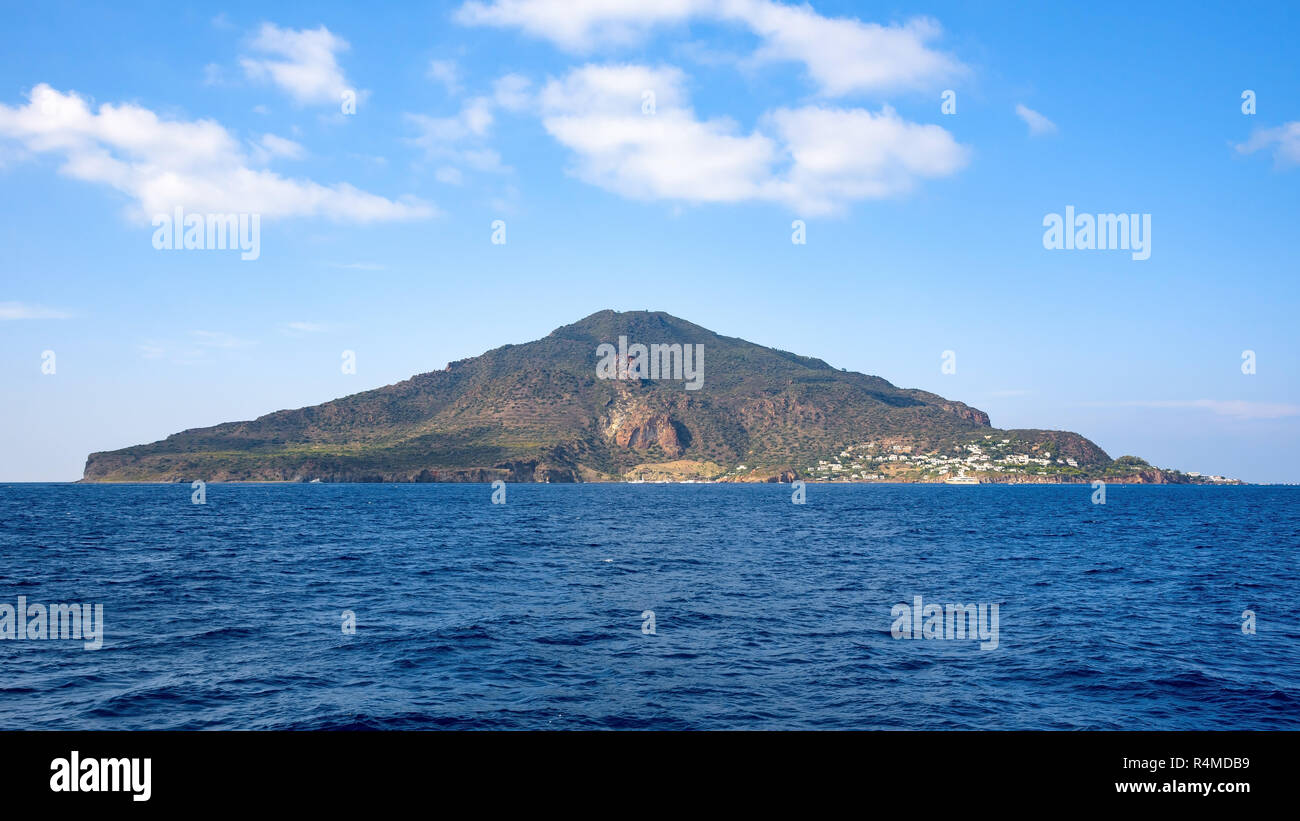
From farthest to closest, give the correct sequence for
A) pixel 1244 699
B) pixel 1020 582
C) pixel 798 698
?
pixel 1020 582, pixel 1244 699, pixel 798 698

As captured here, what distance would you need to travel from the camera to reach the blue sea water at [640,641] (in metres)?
20.8

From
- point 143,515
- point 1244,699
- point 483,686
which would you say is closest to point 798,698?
point 483,686

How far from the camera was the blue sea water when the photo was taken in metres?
20.8

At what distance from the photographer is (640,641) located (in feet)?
93.6

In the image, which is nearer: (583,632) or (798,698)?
(798,698)

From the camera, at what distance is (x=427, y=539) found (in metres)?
74.2

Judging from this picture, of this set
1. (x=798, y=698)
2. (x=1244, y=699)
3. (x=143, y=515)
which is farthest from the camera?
(x=143, y=515)
